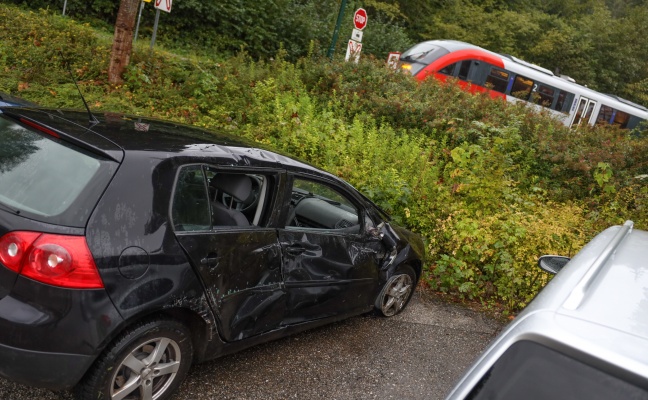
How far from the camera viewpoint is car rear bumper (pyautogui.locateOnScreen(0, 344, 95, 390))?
2602 millimetres

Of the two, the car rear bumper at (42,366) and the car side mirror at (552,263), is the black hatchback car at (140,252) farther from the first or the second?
the car side mirror at (552,263)

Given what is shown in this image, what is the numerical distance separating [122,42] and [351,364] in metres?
8.29

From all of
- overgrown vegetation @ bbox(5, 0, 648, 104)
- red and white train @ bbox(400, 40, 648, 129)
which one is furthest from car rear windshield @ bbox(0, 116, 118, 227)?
red and white train @ bbox(400, 40, 648, 129)

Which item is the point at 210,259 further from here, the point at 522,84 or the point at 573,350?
the point at 522,84

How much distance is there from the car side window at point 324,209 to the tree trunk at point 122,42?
687 centimetres

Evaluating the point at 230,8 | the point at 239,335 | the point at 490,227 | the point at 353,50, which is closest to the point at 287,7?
the point at 230,8

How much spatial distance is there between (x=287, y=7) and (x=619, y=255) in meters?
19.9

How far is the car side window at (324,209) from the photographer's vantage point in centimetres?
444

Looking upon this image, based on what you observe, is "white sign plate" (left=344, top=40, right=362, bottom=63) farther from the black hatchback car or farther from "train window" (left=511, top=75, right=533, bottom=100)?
"train window" (left=511, top=75, right=533, bottom=100)

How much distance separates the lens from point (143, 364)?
2945 millimetres

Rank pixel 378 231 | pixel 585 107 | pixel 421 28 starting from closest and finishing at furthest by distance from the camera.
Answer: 1. pixel 378 231
2. pixel 585 107
3. pixel 421 28

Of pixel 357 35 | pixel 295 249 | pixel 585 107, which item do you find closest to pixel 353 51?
pixel 357 35

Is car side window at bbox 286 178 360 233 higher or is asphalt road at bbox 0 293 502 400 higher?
car side window at bbox 286 178 360 233

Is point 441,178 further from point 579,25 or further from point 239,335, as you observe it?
point 579,25
